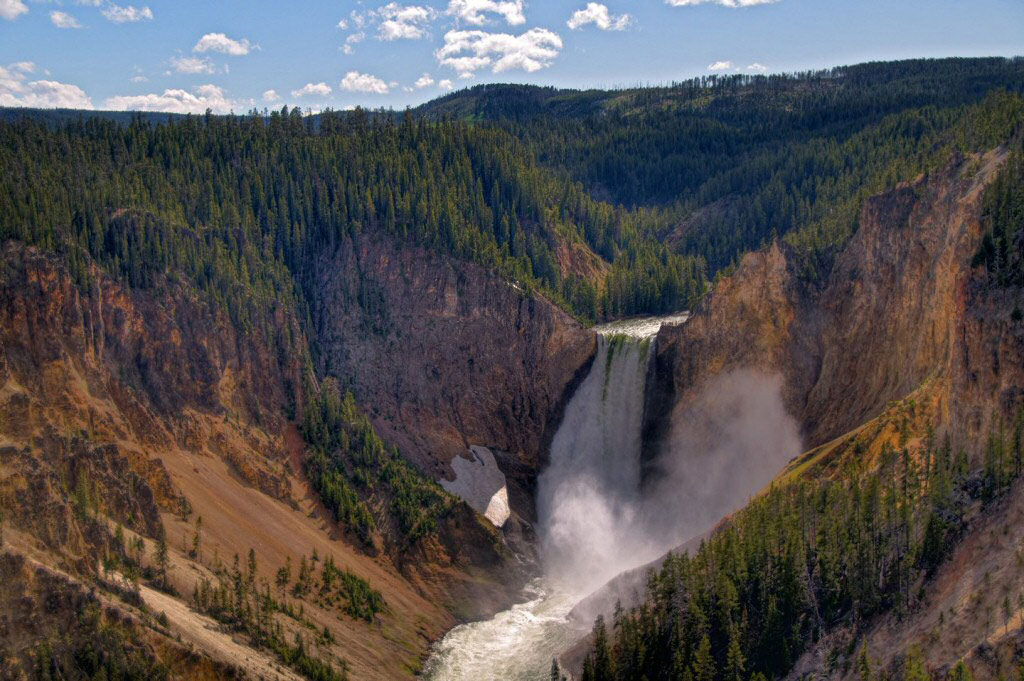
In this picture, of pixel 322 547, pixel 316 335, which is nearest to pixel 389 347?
pixel 316 335

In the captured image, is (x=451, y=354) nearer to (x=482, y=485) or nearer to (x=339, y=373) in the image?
(x=339, y=373)

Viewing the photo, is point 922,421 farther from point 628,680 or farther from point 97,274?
point 97,274

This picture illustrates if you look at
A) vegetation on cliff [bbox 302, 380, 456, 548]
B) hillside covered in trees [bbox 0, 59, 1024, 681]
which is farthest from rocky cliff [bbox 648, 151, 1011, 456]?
vegetation on cliff [bbox 302, 380, 456, 548]

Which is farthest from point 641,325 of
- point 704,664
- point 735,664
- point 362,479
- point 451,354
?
point 735,664

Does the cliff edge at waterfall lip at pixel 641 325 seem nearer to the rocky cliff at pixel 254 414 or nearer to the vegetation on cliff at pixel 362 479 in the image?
the rocky cliff at pixel 254 414

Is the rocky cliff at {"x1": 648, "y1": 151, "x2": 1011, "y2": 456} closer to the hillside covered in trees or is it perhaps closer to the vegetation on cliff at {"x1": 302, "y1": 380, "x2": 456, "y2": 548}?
the hillside covered in trees

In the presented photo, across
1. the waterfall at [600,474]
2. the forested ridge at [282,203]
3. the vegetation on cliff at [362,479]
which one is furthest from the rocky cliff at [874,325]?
the vegetation on cliff at [362,479]
